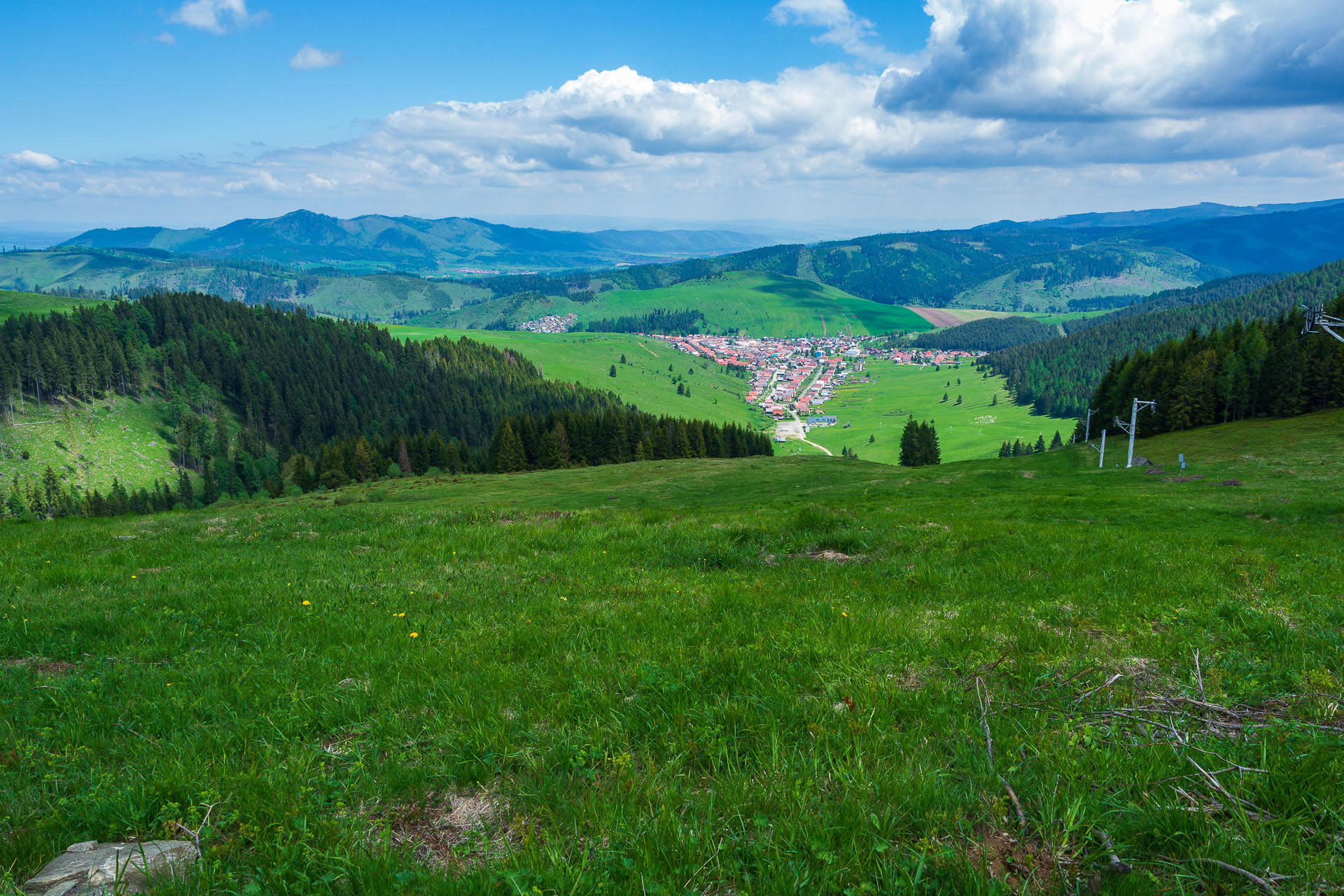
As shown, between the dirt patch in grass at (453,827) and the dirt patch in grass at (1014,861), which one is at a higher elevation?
the dirt patch in grass at (1014,861)

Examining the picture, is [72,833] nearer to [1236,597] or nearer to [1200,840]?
[1200,840]

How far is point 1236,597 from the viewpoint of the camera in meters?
8.63

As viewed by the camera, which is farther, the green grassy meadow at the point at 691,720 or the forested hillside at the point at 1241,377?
the forested hillside at the point at 1241,377

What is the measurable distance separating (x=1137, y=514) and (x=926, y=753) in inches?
1400

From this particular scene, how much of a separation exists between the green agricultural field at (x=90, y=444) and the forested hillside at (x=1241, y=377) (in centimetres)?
24407

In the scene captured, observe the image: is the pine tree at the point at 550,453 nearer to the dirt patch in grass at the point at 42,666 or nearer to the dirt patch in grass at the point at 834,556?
the dirt patch in grass at the point at 834,556

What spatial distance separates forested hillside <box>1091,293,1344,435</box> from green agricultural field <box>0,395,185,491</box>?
24407 cm

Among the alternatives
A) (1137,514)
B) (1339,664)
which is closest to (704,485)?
(1137,514)

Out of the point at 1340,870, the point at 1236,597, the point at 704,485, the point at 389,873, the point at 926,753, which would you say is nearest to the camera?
the point at 1340,870

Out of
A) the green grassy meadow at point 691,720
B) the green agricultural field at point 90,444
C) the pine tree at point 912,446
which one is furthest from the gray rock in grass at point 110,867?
the green agricultural field at point 90,444

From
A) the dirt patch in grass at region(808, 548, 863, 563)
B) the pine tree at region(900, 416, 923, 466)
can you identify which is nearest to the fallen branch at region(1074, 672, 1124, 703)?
the dirt patch in grass at region(808, 548, 863, 563)

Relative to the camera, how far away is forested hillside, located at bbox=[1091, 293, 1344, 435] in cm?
8988

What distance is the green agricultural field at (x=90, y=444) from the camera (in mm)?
163875

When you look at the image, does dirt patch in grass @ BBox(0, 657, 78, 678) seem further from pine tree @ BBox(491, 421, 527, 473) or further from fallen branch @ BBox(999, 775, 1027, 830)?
pine tree @ BBox(491, 421, 527, 473)
